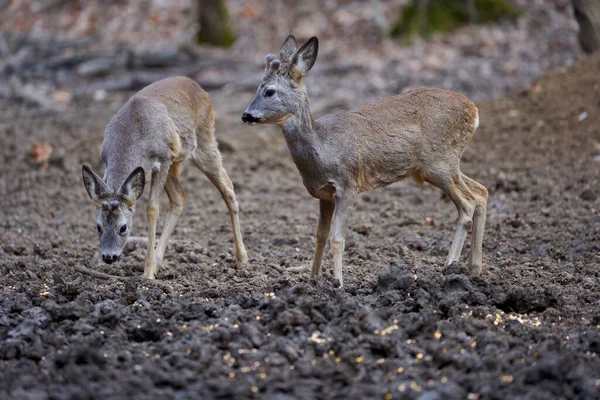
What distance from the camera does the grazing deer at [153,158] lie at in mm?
7453

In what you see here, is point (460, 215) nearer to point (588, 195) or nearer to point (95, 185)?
point (588, 195)

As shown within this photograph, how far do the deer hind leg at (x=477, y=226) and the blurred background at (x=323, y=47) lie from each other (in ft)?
21.7

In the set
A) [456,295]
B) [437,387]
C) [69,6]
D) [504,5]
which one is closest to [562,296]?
[456,295]

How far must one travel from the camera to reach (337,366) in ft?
16.1

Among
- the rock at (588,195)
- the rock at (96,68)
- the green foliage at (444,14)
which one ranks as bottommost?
the rock at (96,68)

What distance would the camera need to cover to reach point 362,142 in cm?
696

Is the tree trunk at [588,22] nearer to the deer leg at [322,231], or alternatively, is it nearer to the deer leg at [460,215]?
the deer leg at [460,215]

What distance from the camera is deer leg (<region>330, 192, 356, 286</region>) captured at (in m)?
6.72

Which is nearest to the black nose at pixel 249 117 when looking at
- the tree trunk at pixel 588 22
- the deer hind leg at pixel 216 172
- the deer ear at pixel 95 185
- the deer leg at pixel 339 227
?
the deer leg at pixel 339 227

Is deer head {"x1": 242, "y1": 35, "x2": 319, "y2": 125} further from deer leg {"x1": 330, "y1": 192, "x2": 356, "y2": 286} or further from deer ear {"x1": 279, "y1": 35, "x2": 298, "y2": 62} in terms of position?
deer leg {"x1": 330, "y1": 192, "x2": 356, "y2": 286}

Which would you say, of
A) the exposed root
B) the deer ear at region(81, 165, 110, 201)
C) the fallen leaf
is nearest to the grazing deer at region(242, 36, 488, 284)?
the deer ear at region(81, 165, 110, 201)

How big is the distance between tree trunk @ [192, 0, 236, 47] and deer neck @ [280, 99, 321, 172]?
38.5 feet

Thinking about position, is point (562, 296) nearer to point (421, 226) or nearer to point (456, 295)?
point (456, 295)

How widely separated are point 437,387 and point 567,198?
5.64m
